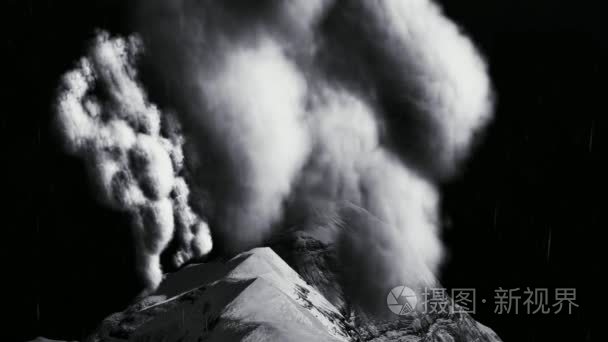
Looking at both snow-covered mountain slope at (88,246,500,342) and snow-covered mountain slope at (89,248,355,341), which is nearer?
snow-covered mountain slope at (89,248,355,341)

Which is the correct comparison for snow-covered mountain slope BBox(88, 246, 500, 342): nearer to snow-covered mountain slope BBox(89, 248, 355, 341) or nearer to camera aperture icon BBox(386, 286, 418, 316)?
snow-covered mountain slope BBox(89, 248, 355, 341)

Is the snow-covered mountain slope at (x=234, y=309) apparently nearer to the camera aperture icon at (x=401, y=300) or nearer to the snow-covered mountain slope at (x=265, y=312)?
the snow-covered mountain slope at (x=265, y=312)

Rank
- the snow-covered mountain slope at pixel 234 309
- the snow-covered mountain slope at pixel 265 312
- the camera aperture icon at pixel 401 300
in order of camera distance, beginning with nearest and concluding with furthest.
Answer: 1. the snow-covered mountain slope at pixel 234 309
2. the snow-covered mountain slope at pixel 265 312
3. the camera aperture icon at pixel 401 300

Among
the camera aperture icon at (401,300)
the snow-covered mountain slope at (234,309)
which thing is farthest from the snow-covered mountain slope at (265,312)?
the camera aperture icon at (401,300)

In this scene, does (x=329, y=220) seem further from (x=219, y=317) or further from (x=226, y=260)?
(x=219, y=317)

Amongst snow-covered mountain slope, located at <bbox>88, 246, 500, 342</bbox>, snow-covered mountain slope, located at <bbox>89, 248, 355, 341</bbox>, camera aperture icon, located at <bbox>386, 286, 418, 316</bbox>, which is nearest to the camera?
snow-covered mountain slope, located at <bbox>89, 248, 355, 341</bbox>

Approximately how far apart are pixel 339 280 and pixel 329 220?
15.3 meters

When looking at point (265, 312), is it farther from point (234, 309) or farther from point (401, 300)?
point (401, 300)

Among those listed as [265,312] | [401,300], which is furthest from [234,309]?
[401,300]

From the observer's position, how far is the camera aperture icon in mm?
146000

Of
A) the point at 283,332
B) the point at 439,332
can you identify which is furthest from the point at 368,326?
the point at 283,332

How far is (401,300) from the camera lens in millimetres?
152000

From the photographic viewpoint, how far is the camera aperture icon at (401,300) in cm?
14600

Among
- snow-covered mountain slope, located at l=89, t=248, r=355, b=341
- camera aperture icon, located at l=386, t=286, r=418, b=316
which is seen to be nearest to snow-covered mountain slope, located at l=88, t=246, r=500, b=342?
snow-covered mountain slope, located at l=89, t=248, r=355, b=341
